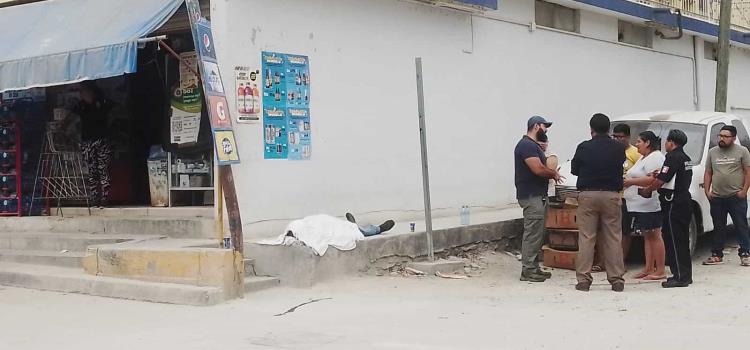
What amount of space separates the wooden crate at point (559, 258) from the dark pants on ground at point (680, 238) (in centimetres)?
147

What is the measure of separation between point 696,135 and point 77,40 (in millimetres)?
7935

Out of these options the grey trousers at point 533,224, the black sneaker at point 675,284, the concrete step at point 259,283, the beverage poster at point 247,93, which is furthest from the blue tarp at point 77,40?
the black sneaker at point 675,284

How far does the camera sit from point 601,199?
8.27m

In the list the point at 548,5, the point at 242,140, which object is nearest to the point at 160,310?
the point at 242,140

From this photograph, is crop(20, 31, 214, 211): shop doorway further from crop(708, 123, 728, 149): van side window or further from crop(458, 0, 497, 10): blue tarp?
crop(708, 123, 728, 149): van side window

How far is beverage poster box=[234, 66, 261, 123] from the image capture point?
30.7 feet

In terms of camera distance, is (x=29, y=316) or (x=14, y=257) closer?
(x=29, y=316)

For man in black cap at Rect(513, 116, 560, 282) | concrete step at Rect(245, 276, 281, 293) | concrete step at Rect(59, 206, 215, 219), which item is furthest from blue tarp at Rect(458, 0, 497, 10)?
concrete step at Rect(245, 276, 281, 293)

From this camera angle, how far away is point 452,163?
12.7m

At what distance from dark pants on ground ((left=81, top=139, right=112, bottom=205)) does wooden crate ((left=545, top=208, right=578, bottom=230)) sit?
6.26 m

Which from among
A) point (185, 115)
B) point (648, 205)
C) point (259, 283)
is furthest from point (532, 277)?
point (185, 115)

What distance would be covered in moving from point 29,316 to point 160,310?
3.91 feet

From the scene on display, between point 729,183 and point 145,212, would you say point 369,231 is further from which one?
point 729,183

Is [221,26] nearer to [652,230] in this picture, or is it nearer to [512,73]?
[652,230]
